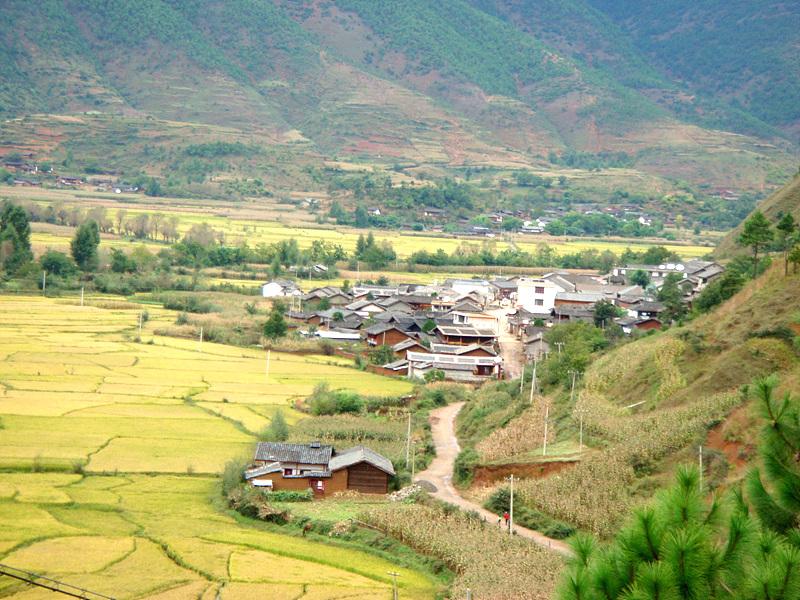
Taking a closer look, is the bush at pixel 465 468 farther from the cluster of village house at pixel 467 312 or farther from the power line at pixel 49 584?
the cluster of village house at pixel 467 312

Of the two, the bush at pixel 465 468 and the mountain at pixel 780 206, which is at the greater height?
the mountain at pixel 780 206

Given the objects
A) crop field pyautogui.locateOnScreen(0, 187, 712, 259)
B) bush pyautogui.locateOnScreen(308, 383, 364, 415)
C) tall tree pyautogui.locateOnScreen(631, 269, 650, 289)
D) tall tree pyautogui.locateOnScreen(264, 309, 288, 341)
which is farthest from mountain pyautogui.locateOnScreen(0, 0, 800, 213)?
bush pyautogui.locateOnScreen(308, 383, 364, 415)

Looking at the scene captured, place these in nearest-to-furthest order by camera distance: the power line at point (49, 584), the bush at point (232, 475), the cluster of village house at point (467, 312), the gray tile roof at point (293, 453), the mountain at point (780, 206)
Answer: the power line at point (49, 584) → the bush at point (232, 475) → the gray tile roof at point (293, 453) → the cluster of village house at point (467, 312) → the mountain at point (780, 206)

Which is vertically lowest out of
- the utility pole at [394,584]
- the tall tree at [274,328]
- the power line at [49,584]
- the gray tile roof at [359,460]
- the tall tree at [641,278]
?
the utility pole at [394,584]

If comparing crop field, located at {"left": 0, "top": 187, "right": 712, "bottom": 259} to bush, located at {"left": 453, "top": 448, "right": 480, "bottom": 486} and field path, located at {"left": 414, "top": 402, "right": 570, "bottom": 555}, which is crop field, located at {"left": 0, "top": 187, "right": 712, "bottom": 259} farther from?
bush, located at {"left": 453, "top": 448, "right": 480, "bottom": 486}

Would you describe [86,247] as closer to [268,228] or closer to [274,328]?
[274,328]

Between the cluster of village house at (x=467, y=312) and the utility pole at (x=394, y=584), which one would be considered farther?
the cluster of village house at (x=467, y=312)

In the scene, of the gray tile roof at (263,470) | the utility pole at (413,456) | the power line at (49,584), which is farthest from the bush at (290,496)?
the power line at (49,584)
